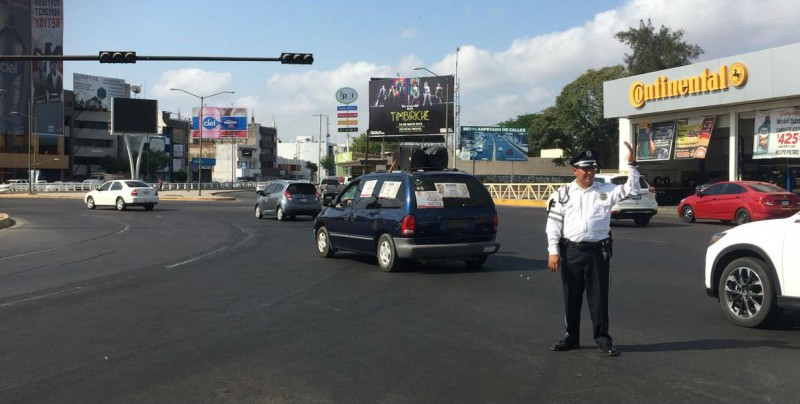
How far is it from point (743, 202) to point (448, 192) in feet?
45.2

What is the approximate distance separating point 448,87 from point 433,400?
55130 mm

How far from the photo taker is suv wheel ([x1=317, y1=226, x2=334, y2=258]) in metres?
13.8

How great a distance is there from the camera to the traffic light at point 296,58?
22.9 m

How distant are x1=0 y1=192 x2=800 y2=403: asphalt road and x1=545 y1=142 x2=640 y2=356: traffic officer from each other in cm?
48

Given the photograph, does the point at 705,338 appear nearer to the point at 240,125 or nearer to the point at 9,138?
the point at 240,125

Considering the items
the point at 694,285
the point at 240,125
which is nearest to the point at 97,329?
the point at 694,285

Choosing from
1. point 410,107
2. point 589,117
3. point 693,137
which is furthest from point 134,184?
point 589,117

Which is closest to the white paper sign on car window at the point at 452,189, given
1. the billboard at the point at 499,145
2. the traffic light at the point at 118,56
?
the traffic light at the point at 118,56

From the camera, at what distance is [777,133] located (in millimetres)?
29156

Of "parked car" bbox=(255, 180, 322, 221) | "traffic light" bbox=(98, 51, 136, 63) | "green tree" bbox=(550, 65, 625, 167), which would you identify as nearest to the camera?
"traffic light" bbox=(98, 51, 136, 63)

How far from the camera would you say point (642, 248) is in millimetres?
15234

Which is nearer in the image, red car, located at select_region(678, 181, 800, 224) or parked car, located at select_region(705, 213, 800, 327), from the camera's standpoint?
parked car, located at select_region(705, 213, 800, 327)

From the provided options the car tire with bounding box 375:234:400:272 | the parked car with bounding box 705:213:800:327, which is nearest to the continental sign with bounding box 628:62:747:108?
the car tire with bounding box 375:234:400:272

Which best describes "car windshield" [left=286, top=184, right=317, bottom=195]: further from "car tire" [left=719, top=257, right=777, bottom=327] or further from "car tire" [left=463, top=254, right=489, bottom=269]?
"car tire" [left=719, top=257, right=777, bottom=327]
